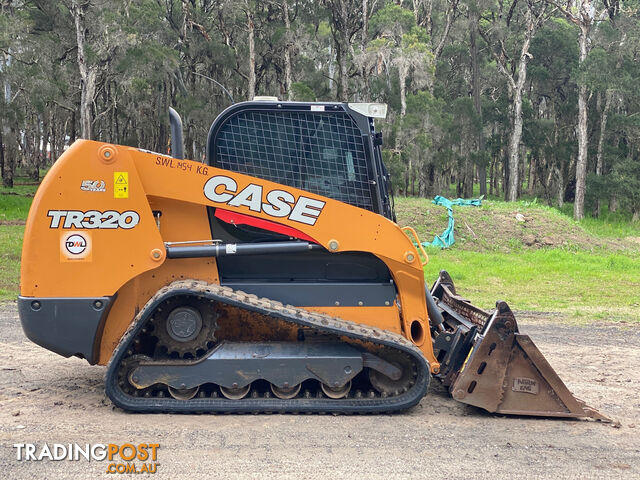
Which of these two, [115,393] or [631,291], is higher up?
[115,393]

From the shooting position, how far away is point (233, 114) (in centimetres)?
574

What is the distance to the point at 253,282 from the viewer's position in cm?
577

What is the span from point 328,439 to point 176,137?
2.85 m

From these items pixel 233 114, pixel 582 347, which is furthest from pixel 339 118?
pixel 582 347

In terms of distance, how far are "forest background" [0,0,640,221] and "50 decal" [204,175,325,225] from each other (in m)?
26.8

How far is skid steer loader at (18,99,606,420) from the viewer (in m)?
5.39

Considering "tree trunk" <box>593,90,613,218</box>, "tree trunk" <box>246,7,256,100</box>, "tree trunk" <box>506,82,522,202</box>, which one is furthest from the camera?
"tree trunk" <box>506,82,522,202</box>

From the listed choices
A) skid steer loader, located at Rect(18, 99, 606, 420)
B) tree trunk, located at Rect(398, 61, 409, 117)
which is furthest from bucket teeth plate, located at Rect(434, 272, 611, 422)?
tree trunk, located at Rect(398, 61, 409, 117)

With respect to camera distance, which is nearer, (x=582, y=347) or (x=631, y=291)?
(x=582, y=347)

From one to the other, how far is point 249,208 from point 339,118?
3.74 ft

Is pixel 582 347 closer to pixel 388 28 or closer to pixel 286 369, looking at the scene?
pixel 286 369

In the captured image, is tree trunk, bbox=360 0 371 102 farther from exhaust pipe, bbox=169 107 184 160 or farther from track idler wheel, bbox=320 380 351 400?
track idler wheel, bbox=320 380 351 400

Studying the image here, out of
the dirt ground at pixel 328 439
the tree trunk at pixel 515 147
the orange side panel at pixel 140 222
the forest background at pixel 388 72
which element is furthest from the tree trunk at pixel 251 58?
the orange side panel at pixel 140 222

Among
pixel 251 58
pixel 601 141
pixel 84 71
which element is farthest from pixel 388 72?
pixel 84 71
